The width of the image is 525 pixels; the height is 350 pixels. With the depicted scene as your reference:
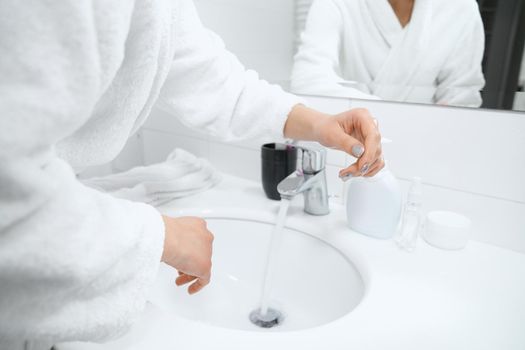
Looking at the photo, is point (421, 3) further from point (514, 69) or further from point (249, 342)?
point (249, 342)

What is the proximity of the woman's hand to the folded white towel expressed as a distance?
28cm

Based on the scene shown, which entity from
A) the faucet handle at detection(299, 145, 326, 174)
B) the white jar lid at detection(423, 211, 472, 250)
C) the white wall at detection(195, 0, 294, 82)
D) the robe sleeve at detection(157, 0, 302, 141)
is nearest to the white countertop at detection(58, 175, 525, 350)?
the white jar lid at detection(423, 211, 472, 250)

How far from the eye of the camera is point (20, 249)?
0.26 m

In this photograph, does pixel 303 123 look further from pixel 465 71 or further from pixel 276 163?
pixel 465 71

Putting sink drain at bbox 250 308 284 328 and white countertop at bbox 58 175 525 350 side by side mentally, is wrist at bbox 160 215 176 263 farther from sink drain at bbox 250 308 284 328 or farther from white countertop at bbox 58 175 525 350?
sink drain at bbox 250 308 284 328

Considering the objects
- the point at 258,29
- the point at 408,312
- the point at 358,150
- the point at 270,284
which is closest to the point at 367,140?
the point at 358,150

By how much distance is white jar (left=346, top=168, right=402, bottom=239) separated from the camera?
2.01ft

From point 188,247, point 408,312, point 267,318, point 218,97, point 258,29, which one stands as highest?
point 258,29

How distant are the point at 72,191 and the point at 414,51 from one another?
2.06ft

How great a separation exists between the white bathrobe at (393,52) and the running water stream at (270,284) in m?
0.30

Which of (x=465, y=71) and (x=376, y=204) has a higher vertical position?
(x=465, y=71)

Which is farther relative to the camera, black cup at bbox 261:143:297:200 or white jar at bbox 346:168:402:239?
black cup at bbox 261:143:297:200

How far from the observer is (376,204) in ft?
2.05

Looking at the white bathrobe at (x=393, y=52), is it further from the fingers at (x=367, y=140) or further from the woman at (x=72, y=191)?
the woman at (x=72, y=191)
